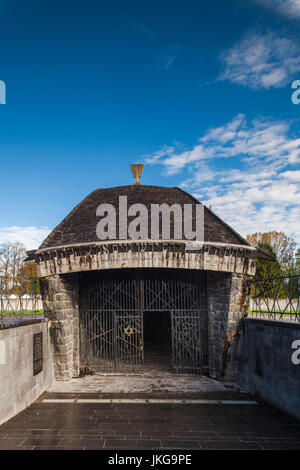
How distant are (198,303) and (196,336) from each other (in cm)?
128

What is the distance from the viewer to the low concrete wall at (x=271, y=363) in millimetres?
7177

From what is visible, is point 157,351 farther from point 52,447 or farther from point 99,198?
point 52,447

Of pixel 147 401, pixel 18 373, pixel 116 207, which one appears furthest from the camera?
pixel 116 207

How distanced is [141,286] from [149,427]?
5456 millimetres

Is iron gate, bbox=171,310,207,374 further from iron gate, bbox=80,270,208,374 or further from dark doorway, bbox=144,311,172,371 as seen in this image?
dark doorway, bbox=144,311,172,371

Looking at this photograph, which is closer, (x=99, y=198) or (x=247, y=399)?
(x=247, y=399)

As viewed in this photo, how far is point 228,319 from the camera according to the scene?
34.4ft

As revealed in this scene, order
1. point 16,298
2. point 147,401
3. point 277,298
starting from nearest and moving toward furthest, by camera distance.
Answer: point 147,401, point 277,298, point 16,298

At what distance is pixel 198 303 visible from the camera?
1223 centimetres

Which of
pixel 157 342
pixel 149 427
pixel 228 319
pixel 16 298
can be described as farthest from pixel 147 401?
pixel 157 342

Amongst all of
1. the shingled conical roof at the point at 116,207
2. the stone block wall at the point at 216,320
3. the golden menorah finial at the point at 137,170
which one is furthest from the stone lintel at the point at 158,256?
the golden menorah finial at the point at 137,170

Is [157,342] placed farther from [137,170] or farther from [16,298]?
[137,170]

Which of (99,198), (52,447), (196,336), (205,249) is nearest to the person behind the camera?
(52,447)

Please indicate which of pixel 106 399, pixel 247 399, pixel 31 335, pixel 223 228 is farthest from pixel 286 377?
pixel 31 335
